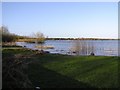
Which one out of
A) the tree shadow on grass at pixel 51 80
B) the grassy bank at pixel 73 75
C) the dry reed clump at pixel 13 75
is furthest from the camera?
the grassy bank at pixel 73 75

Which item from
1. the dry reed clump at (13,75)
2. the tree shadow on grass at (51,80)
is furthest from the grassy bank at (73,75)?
the dry reed clump at (13,75)

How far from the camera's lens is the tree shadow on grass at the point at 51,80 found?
776cm

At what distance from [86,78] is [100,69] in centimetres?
165

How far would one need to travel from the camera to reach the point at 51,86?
7.65m

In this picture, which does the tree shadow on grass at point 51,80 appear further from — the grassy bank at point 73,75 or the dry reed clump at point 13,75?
the dry reed clump at point 13,75

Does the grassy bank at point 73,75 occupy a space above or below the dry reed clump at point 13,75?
below

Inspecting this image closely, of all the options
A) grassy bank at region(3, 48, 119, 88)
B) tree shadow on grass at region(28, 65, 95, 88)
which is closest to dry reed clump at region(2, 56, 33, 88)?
grassy bank at region(3, 48, 119, 88)

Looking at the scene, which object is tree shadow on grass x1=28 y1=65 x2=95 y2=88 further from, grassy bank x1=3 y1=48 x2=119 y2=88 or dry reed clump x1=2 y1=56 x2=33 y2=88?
dry reed clump x1=2 y1=56 x2=33 y2=88

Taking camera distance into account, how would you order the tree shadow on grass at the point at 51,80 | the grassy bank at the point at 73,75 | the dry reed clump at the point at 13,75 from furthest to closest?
the grassy bank at the point at 73,75 → the tree shadow on grass at the point at 51,80 → the dry reed clump at the point at 13,75

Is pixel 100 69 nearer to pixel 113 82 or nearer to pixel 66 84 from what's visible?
pixel 113 82

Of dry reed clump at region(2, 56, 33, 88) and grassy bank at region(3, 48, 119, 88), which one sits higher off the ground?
dry reed clump at region(2, 56, 33, 88)

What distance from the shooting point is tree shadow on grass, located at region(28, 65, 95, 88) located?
776 centimetres

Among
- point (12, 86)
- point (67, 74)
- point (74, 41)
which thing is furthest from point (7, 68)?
point (74, 41)

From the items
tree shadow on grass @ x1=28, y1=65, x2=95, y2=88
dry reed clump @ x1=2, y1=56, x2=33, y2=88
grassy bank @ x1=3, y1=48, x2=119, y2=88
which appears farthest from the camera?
grassy bank @ x1=3, y1=48, x2=119, y2=88
